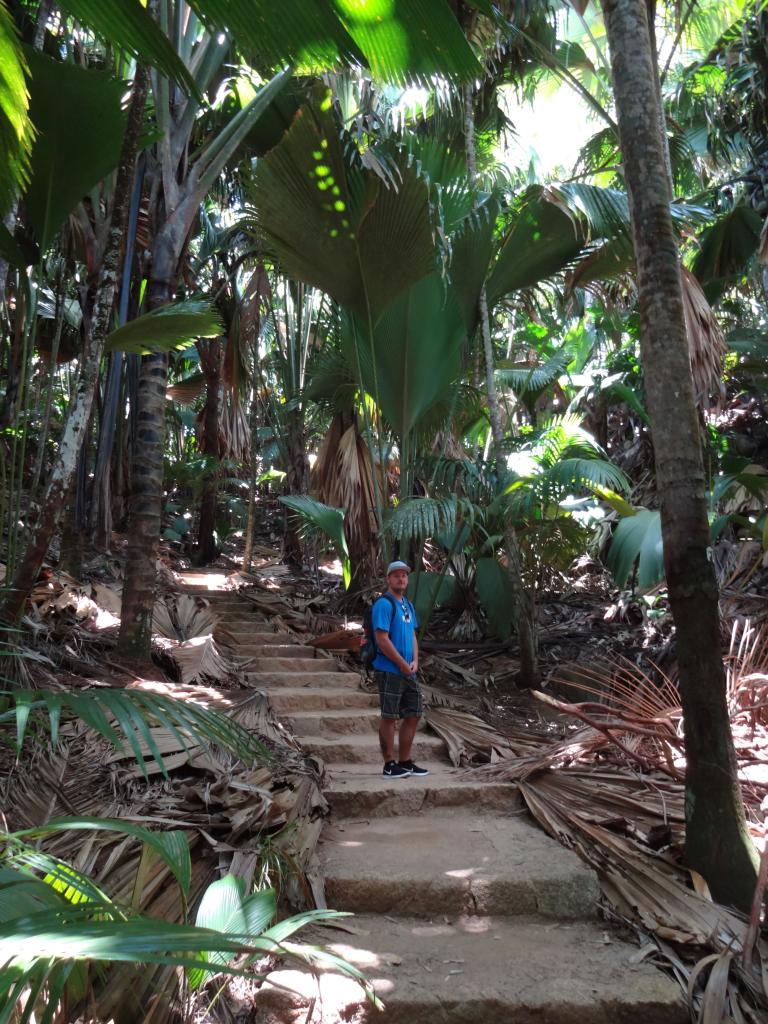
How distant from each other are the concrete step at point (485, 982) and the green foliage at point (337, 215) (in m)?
4.85

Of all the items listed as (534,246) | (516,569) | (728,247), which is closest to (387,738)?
(516,569)

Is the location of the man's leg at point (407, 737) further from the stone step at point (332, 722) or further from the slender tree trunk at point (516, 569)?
the slender tree trunk at point (516, 569)

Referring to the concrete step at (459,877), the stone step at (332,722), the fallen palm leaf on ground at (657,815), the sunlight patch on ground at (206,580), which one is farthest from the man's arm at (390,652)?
the sunlight patch on ground at (206,580)

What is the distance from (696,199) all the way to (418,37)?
857 cm

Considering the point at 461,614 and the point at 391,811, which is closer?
the point at 391,811

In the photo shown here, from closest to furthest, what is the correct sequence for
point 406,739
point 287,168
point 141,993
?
1. point 141,993
2. point 406,739
3. point 287,168

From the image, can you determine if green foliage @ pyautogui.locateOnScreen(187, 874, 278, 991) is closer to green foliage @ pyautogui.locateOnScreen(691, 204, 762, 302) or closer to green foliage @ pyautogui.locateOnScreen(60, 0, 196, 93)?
green foliage @ pyautogui.locateOnScreen(60, 0, 196, 93)

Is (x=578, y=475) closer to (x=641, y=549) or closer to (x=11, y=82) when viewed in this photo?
(x=641, y=549)

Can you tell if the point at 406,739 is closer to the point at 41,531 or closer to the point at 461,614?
the point at 41,531

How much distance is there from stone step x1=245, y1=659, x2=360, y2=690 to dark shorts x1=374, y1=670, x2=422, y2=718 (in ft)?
5.41

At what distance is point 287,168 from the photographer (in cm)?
558

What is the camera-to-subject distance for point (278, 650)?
662cm

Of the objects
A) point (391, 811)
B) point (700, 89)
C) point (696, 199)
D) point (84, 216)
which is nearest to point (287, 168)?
point (84, 216)

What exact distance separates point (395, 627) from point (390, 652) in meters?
0.20
